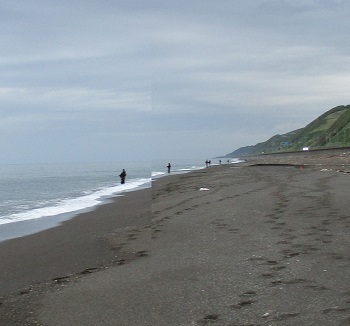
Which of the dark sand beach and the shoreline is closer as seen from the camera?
the dark sand beach

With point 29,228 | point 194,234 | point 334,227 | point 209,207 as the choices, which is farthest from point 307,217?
point 29,228

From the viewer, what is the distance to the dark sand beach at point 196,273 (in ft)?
19.3

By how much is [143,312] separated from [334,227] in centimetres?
610

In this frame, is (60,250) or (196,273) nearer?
(196,273)

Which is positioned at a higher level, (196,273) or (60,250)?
(196,273)

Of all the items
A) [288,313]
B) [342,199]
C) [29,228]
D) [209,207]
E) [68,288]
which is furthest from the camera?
[29,228]

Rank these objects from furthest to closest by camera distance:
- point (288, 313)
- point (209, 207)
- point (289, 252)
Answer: point (209, 207)
point (289, 252)
point (288, 313)

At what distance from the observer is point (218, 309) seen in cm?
592

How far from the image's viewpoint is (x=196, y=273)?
7715 millimetres

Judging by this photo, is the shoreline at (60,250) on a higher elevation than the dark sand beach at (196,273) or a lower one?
lower

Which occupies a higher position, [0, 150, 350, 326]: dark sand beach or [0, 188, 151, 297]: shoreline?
[0, 150, 350, 326]: dark sand beach

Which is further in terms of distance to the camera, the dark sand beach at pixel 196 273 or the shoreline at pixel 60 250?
the shoreline at pixel 60 250

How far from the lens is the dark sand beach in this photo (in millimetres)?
5875

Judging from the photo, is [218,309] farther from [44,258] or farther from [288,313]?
[44,258]
